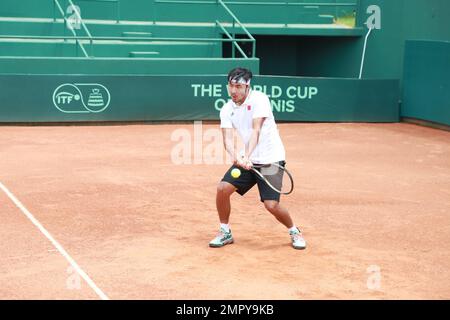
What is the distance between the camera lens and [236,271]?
856 cm

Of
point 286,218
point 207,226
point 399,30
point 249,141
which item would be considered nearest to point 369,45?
Result: point 399,30

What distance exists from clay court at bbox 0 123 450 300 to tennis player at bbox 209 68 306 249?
55 cm

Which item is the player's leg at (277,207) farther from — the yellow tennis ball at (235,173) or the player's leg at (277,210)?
the yellow tennis ball at (235,173)

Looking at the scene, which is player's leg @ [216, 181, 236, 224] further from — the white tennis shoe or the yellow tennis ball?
the white tennis shoe

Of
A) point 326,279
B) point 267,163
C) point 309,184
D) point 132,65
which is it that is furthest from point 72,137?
point 326,279

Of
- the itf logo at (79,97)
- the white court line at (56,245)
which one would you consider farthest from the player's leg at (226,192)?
the itf logo at (79,97)

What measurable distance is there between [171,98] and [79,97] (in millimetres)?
2377

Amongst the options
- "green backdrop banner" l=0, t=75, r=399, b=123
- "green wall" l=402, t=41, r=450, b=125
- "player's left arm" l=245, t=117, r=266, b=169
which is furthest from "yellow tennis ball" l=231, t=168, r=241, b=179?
"green wall" l=402, t=41, r=450, b=125

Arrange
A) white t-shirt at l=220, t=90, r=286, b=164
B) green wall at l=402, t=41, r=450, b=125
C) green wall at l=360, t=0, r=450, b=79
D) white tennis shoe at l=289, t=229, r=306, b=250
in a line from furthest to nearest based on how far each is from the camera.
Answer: green wall at l=360, t=0, r=450, b=79 < green wall at l=402, t=41, r=450, b=125 < white tennis shoe at l=289, t=229, r=306, b=250 < white t-shirt at l=220, t=90, r=286, b=164

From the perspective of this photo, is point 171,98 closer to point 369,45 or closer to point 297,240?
point 369,45

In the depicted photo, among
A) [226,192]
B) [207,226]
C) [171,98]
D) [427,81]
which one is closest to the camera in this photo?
[226,192]

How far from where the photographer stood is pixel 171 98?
20.8 metres

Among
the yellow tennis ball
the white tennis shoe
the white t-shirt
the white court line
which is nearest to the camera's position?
the white court line

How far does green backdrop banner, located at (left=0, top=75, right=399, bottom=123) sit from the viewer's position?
19688 mm
